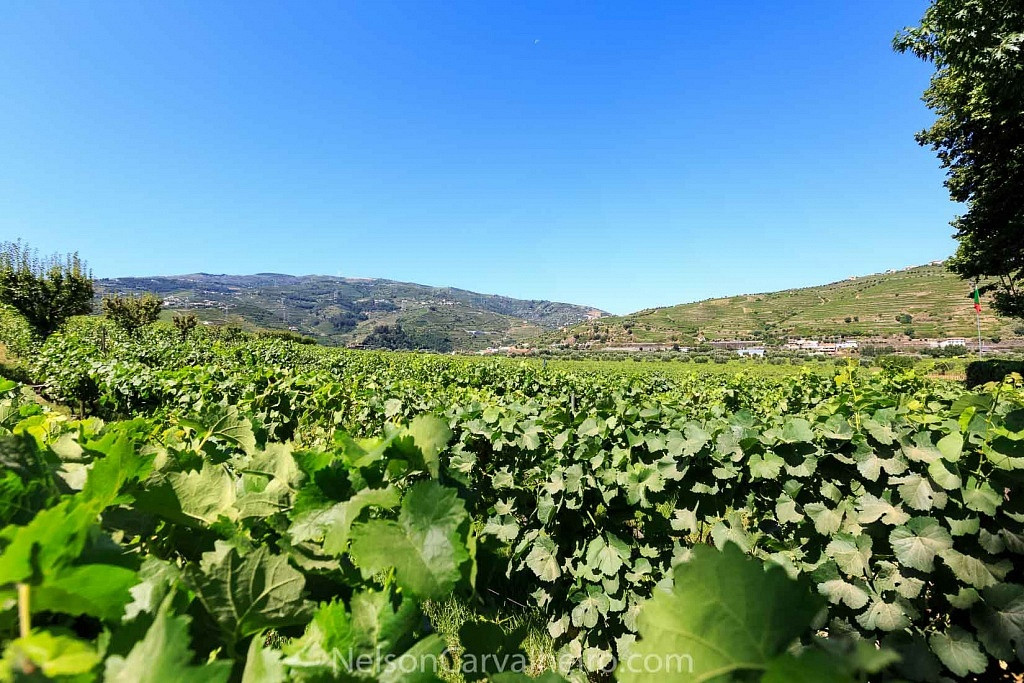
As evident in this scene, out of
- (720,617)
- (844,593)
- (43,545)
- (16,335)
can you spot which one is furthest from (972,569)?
(16,335)

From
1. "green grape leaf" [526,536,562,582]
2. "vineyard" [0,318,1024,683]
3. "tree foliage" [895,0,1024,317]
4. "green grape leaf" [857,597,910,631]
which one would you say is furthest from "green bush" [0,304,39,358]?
"tree foliage" [895,0,1024,317]

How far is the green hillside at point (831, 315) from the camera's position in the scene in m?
97.9

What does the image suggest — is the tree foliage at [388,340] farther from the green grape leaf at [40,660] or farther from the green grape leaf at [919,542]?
the green grape leaf at [40,660]

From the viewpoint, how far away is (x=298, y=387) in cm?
519

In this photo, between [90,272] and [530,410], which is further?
[90,272]

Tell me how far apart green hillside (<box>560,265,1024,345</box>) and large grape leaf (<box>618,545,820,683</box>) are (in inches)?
4582

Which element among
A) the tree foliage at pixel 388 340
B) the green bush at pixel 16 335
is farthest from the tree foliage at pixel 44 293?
the tree foliage at pixel 388 340

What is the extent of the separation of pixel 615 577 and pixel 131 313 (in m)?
60.7

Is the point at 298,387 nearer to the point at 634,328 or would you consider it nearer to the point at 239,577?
the point at 239,577

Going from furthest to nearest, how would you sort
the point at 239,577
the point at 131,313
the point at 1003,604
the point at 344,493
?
the point at 131,313, the point at 1003,604, the point at 344,493, the point at 239,577

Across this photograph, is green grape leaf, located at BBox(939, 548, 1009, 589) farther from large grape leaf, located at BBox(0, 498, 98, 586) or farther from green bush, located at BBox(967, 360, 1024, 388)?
green bush, located at BBox(967, 360, 1024, 388)

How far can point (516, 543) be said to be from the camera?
132 inches

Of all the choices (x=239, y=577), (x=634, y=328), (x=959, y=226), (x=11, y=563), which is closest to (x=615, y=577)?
(x=239, y=577)

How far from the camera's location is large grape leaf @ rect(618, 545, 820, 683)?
467 millimetres
